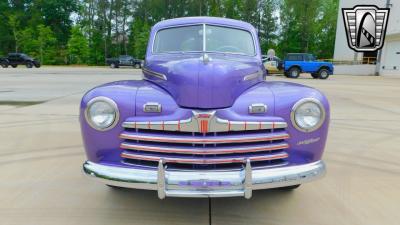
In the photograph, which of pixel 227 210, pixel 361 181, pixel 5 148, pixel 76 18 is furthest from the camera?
pixel 76 18

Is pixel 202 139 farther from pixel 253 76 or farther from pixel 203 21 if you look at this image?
pixel 203 21

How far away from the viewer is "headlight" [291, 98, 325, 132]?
2.59 metres

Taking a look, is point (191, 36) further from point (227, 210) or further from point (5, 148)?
point (5, 148)

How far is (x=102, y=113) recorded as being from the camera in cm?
258

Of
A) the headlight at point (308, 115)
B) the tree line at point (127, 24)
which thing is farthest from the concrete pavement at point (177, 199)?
Result: the tree line at point (127, 24)

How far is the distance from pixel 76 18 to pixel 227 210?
188 ft

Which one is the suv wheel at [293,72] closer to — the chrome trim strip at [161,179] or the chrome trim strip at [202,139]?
the chrome trim strip at [202,139]

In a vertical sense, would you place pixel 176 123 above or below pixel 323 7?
below

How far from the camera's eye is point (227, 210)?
2936mm

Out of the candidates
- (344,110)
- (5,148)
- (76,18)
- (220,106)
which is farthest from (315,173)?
(76,18)

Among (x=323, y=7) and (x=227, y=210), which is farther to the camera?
(x=323, y=7)

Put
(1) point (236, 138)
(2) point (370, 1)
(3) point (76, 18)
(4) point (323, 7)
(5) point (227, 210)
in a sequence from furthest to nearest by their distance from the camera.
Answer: (3) point (76, 18) → (4) point (323, 7) → (2) point (370, 1) → (5) point (227, 210) → (1) point (236, 138)

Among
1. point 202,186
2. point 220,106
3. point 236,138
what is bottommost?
point 202,186

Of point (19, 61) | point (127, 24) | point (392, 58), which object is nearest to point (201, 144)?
point (392, 58)
